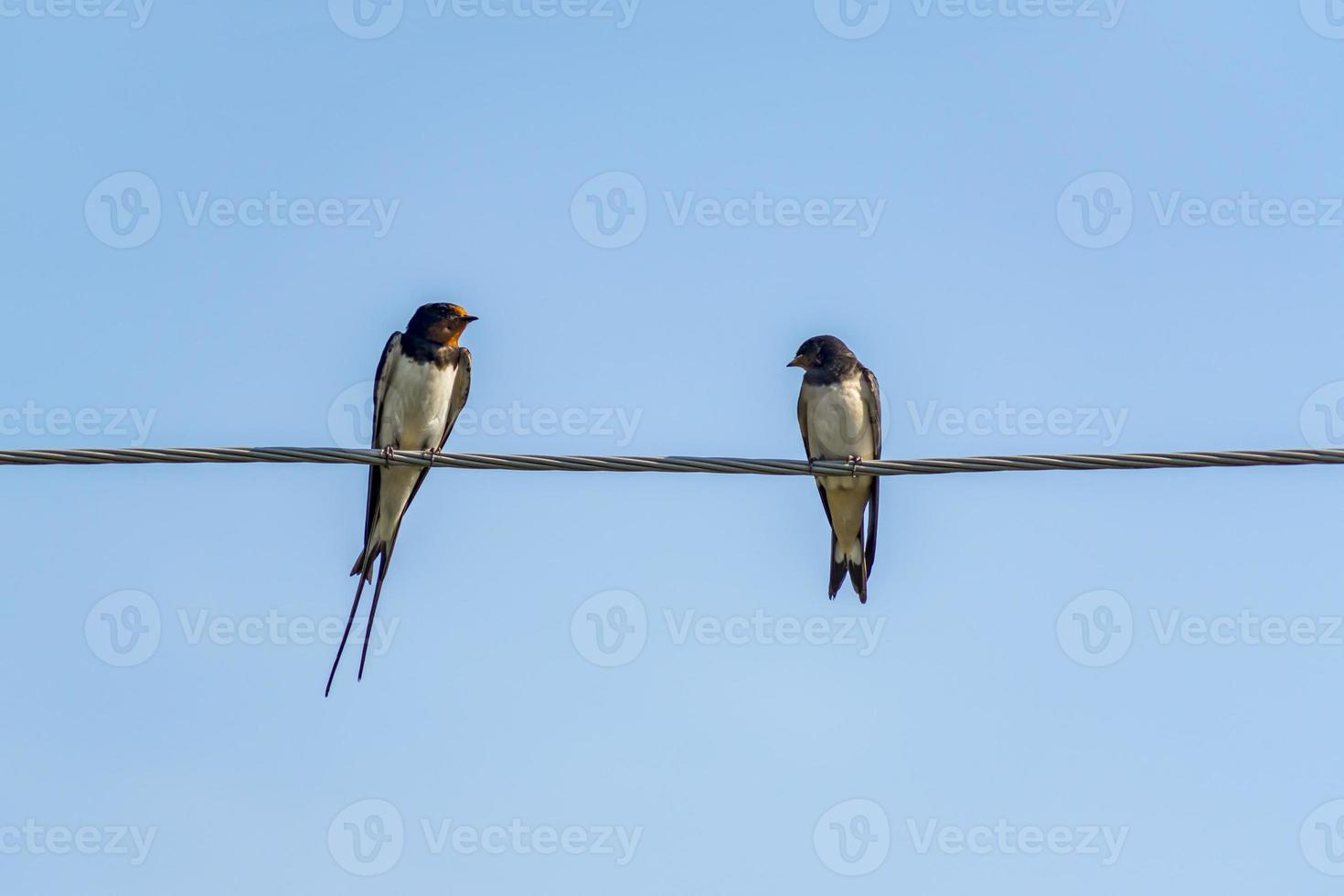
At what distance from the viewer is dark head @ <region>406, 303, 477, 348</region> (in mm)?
7418

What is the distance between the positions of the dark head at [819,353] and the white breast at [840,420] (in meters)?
0.18

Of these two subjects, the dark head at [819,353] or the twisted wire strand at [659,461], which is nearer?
the twisted wire strand at [659,461]

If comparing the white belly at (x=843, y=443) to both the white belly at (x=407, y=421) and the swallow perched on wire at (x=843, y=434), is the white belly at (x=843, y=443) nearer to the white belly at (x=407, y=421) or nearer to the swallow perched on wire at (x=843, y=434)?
the swallow perched on wire at (x=843, y=434)

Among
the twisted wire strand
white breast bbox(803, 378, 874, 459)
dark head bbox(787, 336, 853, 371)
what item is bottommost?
the twisted wire strand

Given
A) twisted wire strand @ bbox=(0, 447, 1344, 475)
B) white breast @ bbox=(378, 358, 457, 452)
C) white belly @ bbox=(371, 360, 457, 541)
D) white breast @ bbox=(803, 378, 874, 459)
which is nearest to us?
twisted wire strand @ bbox=(0, 447, 1344, 475)

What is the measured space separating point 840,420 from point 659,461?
3.25 metres

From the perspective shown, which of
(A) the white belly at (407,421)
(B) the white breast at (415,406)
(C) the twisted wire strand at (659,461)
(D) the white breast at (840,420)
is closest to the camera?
(C) the twisted wire strand at (659,461)

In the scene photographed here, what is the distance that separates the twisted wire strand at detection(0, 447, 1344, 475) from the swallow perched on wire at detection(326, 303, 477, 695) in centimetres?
232

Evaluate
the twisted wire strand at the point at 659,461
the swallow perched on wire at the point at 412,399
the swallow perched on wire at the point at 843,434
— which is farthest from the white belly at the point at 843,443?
the twisted wire strand at the point at 659,461

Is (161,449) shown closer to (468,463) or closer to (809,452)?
→ (468,463)

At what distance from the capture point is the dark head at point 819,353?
26.6 ft

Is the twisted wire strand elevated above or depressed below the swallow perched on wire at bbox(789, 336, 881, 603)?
below

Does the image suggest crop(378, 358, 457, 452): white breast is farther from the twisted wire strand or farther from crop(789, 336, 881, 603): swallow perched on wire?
the twisted wire strand

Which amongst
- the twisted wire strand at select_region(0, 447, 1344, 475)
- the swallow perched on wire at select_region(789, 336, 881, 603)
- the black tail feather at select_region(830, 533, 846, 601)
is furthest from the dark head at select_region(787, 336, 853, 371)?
the twisted wire strand at select_region(0, 447, 1344, 475)
